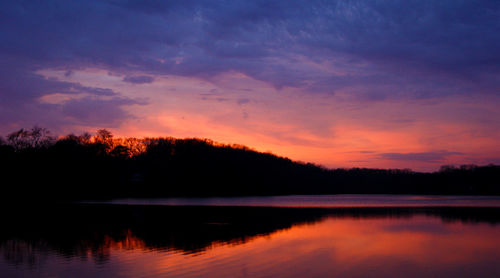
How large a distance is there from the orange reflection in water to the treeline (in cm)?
4266

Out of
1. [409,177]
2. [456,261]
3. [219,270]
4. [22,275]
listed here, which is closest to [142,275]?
[219,270]

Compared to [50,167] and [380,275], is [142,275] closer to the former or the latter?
[380,275]

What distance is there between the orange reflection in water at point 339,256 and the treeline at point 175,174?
140ft

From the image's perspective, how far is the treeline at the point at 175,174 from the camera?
189 feet

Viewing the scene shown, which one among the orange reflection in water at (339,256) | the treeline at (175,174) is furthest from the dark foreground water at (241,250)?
the treeline at (175,174)

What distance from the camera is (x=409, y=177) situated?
121 m

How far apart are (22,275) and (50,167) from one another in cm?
5243

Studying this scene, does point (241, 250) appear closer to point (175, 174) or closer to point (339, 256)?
point (339, 256)

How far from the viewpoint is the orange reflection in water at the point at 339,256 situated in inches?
509

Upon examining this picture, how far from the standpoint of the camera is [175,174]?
3570 inches

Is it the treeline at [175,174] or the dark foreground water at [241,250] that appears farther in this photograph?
the treeline at [175,174]

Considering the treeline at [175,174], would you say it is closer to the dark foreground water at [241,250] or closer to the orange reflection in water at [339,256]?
the dark foreground water at [241,250]

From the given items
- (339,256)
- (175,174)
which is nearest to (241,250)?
(339,256)

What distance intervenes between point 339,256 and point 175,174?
3045 inches
